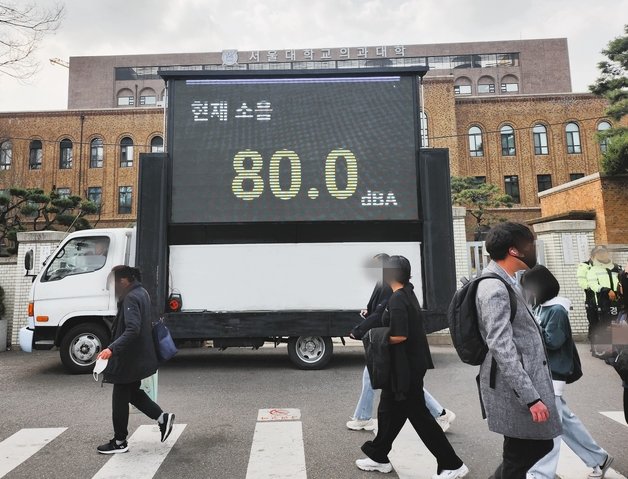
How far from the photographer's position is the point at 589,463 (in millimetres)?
→ 3688

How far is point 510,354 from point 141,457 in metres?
3.44

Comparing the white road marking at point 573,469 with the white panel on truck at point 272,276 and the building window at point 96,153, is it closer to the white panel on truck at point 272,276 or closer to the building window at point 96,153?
the white panel on truck at point 272,276

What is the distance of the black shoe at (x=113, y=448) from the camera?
4320 mm

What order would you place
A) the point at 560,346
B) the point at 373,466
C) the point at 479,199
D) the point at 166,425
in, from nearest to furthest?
the point at 560,346
the point at 373,466
the point at 166,425
the point at 479,199

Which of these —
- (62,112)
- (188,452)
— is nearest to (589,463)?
(188,452)

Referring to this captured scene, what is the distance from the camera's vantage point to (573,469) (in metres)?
3.93

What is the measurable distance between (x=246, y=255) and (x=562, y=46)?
64499 mm

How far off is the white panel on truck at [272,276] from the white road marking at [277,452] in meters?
2.67

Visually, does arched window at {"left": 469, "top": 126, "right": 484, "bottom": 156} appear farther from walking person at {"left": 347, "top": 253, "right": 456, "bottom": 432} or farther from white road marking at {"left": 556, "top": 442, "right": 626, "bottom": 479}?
white road marking at {"left": 556, "top": 442, "right": 626, "bottom": 479}

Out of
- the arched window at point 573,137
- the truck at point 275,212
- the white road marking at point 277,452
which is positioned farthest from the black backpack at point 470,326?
the arched window at point 573,137

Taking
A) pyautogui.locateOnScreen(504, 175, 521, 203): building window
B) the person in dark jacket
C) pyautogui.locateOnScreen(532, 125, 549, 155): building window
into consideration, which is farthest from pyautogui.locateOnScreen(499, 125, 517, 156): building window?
the person in dark jacket

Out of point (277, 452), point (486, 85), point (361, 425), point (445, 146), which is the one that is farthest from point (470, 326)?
point (486, 85)

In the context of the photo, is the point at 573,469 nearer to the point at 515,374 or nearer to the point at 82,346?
the point at 515,374

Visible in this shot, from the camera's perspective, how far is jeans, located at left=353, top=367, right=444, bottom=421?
4742 mm
